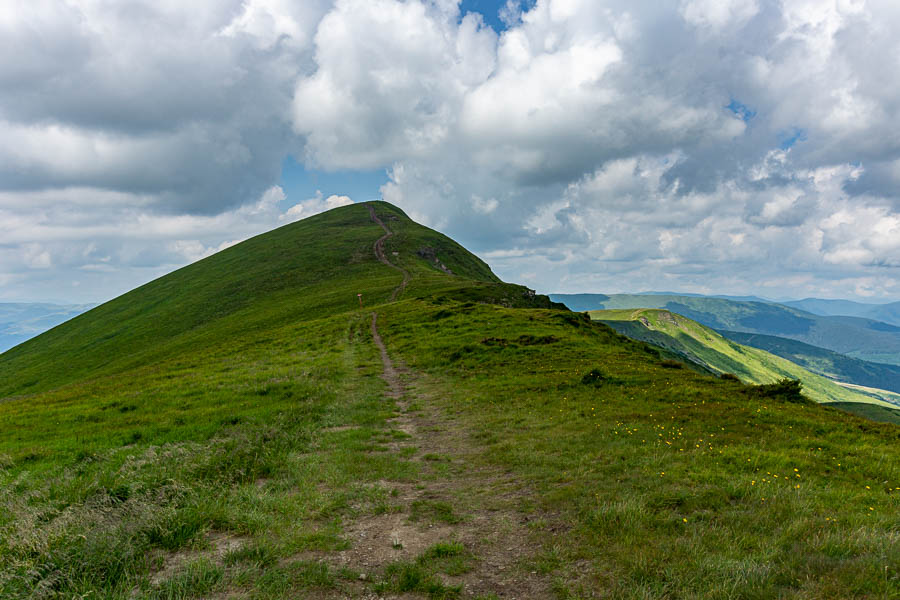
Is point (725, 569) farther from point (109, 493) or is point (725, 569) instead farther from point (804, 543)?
point (109, 493)

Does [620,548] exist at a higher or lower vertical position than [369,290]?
lower

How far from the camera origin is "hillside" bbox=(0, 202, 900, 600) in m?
6.76

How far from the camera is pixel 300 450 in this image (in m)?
14.3

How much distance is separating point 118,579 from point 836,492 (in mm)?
14939

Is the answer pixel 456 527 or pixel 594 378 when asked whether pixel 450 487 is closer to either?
pixel 456 527

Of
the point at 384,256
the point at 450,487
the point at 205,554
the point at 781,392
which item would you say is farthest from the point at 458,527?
the point at 384,256

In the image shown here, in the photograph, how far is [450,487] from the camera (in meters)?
11.5

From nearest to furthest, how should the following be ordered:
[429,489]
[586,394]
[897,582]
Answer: [897,582] < [429,489] < [586,394]

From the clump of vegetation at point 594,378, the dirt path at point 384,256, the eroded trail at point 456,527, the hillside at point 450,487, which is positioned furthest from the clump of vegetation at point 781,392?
the dirt path at point 384,256

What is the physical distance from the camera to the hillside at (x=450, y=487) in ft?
22.2

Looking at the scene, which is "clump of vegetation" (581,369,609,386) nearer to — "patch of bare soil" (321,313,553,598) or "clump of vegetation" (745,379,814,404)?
"clump of vegetation" (745,379,814,404)

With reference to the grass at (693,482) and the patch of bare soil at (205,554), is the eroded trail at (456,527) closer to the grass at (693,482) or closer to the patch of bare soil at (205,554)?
the grass at (693,482)

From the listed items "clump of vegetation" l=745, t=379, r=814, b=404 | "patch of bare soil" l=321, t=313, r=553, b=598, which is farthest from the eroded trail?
"clump of vegetation" l=745, t=379, r=814, b=404

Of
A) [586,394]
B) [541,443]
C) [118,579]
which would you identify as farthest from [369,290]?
[118,579]
